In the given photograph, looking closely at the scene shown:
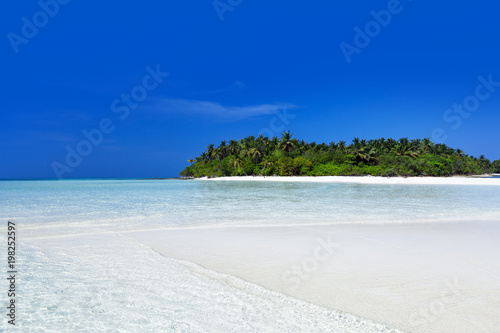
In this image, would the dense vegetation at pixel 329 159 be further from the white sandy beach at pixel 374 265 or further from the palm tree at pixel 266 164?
the white sandy beach at pixel 374 265

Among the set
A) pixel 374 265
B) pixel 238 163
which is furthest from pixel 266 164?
pixel 374 265

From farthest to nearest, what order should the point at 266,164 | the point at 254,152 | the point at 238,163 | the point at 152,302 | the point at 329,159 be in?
the point at 238,163, the point at 254,152, the point at 266,164, the point at 329,159, the point at 152,302

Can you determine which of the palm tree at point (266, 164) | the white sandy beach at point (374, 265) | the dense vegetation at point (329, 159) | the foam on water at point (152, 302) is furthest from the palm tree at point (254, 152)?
the foam on water at point (152, 302)

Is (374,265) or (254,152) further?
(254,152)

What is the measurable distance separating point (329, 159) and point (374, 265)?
6645 centimetres

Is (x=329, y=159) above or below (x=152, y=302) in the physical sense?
above

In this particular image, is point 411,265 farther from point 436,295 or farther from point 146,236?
point 146,236

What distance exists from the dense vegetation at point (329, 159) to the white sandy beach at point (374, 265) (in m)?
58.1

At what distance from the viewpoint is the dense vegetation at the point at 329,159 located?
63281mm

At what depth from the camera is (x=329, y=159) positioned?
69.2m

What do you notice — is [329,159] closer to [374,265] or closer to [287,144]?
[287,144]

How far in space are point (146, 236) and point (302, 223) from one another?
4620mm

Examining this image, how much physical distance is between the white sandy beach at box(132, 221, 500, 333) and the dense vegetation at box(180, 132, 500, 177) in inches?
2287

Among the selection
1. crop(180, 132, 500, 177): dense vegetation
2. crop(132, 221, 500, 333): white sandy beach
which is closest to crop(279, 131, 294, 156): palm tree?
crop(180, 132, 500, 177): dense vegetation
